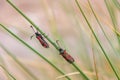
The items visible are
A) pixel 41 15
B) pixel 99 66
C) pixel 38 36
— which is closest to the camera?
pixel 38 36

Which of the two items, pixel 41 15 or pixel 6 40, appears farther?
pixel 41 15

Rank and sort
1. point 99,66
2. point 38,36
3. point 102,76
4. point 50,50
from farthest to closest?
1. point 50,50
2. point 99,66
3. point 102,76
4. point 38,36

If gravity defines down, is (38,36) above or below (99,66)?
above

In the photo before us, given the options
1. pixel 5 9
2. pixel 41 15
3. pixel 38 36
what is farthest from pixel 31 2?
pixel 38 36

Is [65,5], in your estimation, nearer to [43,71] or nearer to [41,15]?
[43,71]

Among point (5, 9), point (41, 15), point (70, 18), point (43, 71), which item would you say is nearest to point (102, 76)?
point (43, 71)

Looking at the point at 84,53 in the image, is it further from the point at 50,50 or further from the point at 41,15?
the point at 41,15

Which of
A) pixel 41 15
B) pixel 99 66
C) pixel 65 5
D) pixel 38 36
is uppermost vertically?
pixel 38 36

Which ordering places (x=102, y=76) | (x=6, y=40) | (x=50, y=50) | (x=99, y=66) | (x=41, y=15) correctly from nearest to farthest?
1. (x=102, y=76)
2. (x=99, y=66)
3. (x=50, y=50)
4. (x=6, y=40)
5. (x=41, y=15)

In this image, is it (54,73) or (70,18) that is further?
(70,18)
